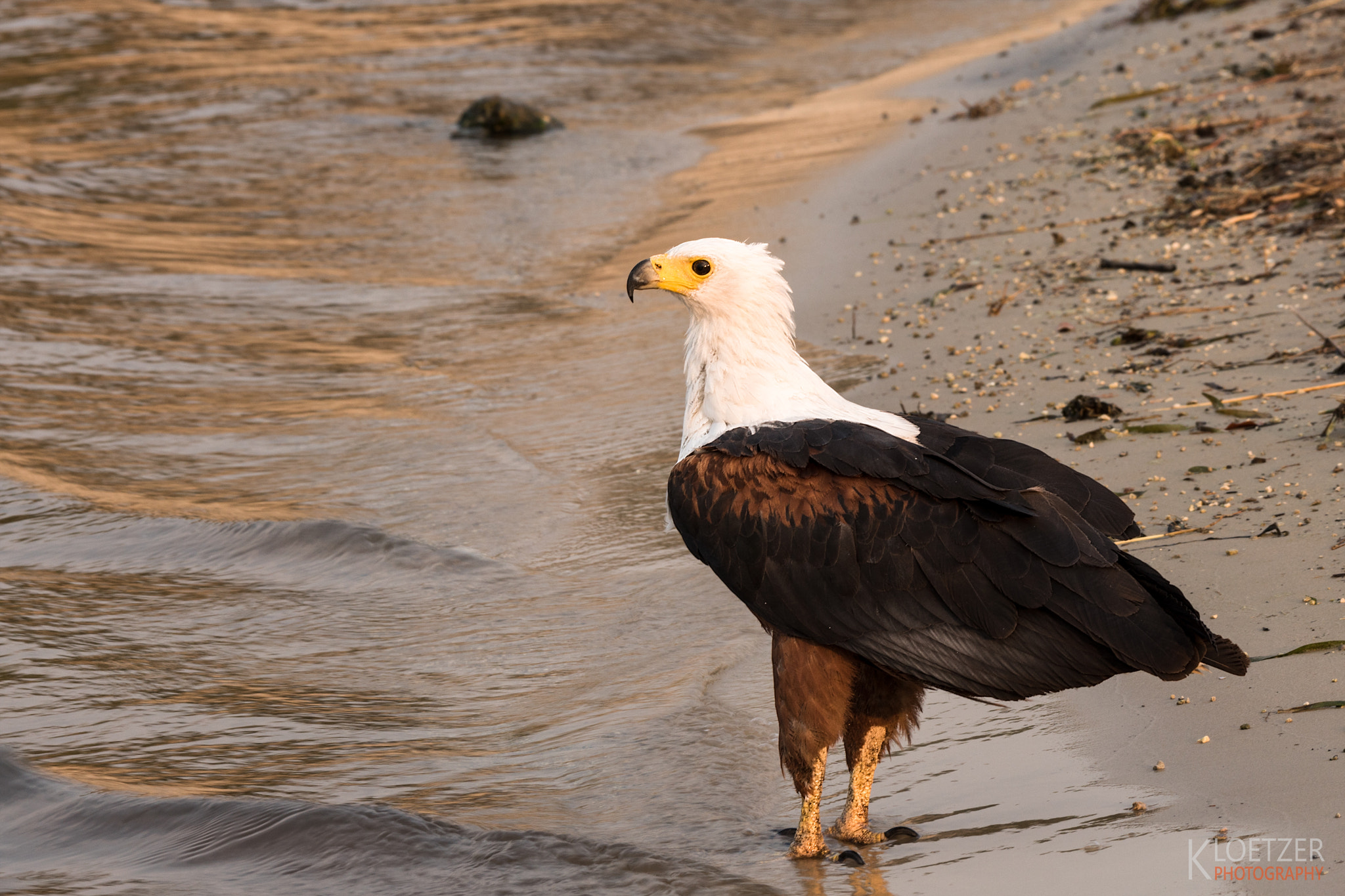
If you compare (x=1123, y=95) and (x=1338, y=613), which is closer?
(x=1338, y=613)

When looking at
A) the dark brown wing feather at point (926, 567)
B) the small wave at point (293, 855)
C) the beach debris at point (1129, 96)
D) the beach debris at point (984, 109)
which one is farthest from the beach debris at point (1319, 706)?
the beach debris at point (984, 109)

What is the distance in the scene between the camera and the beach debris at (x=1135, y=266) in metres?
7.52

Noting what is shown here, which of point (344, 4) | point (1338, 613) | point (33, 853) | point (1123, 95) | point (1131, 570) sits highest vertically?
point (344, 4)

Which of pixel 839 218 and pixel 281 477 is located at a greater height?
pixel 839 218

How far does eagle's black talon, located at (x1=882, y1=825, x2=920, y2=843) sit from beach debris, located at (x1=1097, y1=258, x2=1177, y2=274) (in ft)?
14.8

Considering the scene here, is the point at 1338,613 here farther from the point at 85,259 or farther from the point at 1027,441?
the point at 85,259

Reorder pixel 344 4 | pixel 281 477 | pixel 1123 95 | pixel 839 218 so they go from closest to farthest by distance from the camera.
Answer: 1. pixel 281 477
2. pixel 839 218
3. pixel 1123 95
4. pixel 344 4

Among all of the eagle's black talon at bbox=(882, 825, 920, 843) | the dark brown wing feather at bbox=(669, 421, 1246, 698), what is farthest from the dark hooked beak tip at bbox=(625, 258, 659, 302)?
the eagle's black talon at bbox=(882, 825, 920, 843)

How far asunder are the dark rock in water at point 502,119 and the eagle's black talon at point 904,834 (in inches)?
547

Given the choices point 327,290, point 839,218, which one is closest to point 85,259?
point 327,290

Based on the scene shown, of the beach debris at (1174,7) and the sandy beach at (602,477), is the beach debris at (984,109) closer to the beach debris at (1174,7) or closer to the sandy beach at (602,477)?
the sandy beach at (602,477)

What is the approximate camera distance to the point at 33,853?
4.25 metres

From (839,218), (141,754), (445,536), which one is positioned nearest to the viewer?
(141,754)

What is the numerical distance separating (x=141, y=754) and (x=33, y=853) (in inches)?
Result: 22.3
